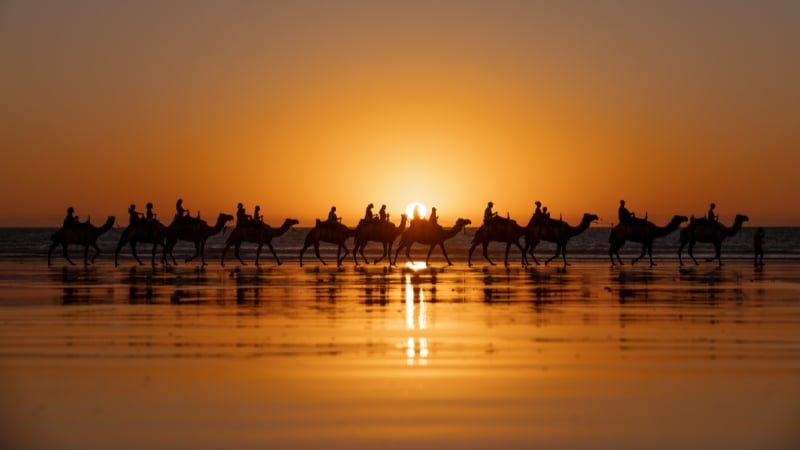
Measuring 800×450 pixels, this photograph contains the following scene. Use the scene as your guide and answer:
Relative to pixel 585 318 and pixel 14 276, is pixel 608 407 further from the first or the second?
pixel 14 276

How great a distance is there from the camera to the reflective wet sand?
867 cm

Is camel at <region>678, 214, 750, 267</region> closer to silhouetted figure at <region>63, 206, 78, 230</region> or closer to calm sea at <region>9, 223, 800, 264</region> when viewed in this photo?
calm sea at <region>9, 223, 800, 264</region>

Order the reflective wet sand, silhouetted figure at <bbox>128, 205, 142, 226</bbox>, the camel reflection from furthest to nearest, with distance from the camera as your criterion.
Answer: silhouetted figure at <bbox>128, 205, 142, 226</bbox> → the camel reflection → the reflective wet sand

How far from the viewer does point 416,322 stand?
56.2ft

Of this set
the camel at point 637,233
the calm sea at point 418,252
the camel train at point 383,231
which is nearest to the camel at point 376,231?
the camel train at point 383,231

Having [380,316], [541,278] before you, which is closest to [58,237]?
[541,278]

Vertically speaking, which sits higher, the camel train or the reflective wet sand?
the camel train

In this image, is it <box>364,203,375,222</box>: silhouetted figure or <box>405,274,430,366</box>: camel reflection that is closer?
<box>405,274,430,366</box>: camel reflection

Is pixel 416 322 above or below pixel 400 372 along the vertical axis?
above

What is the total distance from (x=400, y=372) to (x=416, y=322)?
568 cm

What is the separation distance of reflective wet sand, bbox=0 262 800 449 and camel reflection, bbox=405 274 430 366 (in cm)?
5

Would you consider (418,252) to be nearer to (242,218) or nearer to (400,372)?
(242,218)

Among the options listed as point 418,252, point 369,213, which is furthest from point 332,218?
point 418,252

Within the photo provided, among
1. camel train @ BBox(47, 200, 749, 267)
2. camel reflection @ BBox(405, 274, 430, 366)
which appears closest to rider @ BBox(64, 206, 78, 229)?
camel train @ BBox(47, 200, 749, 267)
